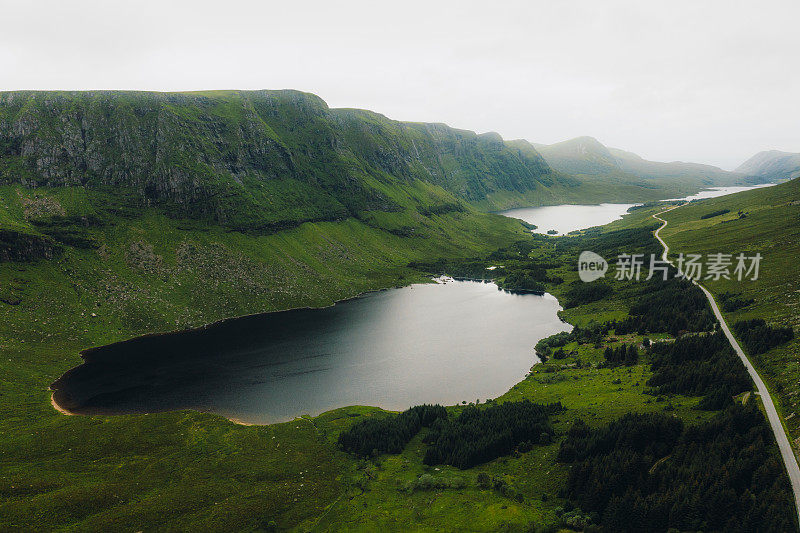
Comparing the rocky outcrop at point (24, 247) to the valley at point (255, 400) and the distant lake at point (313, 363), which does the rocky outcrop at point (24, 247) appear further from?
the distant lake at point (313, 363)

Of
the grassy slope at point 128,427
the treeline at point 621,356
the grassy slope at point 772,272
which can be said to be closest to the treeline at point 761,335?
the grassy slope at point 772,272

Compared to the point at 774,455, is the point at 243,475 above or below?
below

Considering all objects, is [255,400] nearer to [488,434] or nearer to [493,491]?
[488,434]

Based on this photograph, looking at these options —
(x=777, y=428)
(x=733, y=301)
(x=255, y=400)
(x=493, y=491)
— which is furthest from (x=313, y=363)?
(x=733, y=301)

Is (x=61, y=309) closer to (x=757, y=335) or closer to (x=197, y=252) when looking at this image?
(x=197, y=252)

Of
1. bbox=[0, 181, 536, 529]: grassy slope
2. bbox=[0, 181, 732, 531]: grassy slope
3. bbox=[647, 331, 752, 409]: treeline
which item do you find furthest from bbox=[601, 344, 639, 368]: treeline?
bbox=[0, 181, 536, 529]: grassy slope

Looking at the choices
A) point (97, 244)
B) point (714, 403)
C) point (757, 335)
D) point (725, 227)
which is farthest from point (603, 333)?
point (97, 244)
